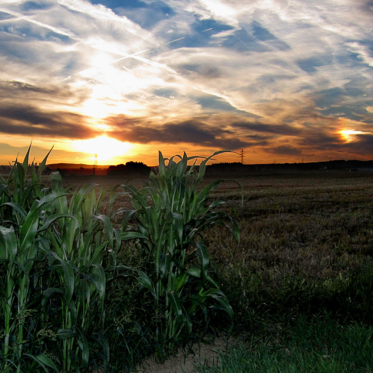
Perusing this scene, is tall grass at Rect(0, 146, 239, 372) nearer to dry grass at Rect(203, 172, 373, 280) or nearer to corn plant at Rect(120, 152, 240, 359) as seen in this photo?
corn plant at Rect(120, 152, 240, 359)

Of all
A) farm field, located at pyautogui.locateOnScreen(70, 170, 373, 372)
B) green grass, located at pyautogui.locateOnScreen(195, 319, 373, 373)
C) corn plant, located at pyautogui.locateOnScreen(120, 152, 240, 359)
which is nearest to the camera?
green grass, located at pyautogui.locateOnScreen(195, 319, 373, 373)

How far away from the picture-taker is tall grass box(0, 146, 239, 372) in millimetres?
2494

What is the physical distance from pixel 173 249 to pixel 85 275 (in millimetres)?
774

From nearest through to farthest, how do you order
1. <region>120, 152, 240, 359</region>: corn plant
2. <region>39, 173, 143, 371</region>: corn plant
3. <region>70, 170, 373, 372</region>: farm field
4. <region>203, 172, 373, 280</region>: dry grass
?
<region>39, 173, 143, 371</region>: corn plant < <region>120, 152, 240, 359</region>: corn plant < <region>70, 170, 373, 372</region>: farm field < <region>203, 172, 373, 280</region>: dry grass

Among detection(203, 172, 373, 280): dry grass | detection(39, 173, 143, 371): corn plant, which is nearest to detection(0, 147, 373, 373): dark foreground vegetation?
detection(39, 173, 143, 371): corn plant

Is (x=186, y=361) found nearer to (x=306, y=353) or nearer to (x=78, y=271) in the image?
(x=306, y=353)

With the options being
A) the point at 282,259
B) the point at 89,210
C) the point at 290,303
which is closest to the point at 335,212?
the point at 282,259

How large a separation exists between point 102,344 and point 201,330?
3.32ft

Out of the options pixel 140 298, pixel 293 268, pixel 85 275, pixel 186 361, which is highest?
pixel 85 275

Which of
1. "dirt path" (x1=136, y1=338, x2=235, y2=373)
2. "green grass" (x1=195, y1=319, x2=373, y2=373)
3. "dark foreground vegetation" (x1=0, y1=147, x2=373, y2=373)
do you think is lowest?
"dirt path" (x1=136, y1=338, x2=235, y2=373)

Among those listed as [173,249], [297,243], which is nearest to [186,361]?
[173,249]

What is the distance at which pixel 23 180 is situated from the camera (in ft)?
9.36

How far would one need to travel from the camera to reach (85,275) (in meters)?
Result: 2.46

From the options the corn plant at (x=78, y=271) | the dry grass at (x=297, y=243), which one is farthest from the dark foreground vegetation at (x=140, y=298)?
the dry grass at (x=297, y=243)
